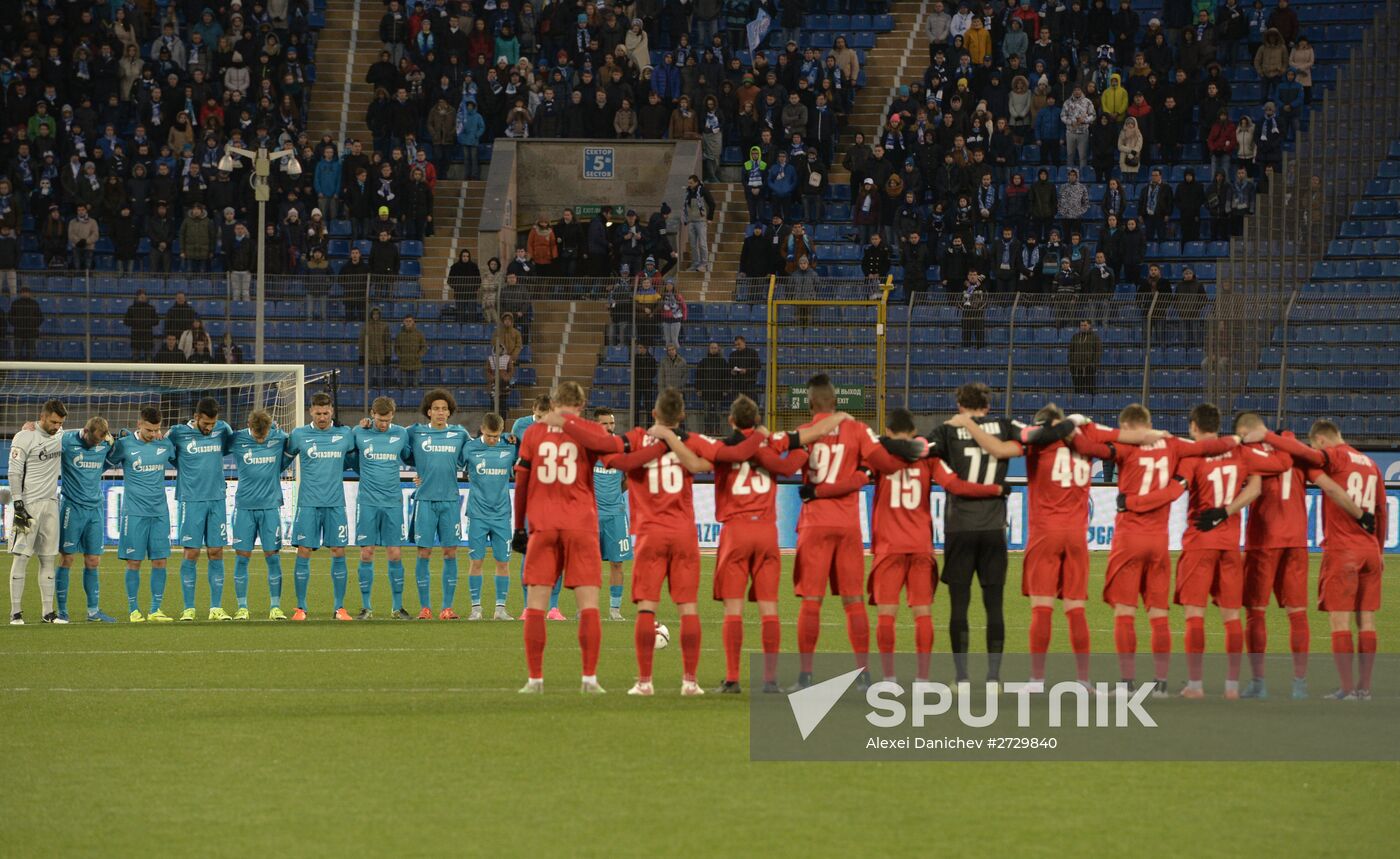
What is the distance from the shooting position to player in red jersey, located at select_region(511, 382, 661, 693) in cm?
1130

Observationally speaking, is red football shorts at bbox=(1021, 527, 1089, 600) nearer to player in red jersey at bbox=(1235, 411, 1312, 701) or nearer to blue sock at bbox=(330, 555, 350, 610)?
player in red jersey at bbox=(1235, 411, 1312, 701)

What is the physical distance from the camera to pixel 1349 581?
38.2 ft

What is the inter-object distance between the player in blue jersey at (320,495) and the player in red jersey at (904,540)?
7135 millimetres

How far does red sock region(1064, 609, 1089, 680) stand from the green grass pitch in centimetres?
207

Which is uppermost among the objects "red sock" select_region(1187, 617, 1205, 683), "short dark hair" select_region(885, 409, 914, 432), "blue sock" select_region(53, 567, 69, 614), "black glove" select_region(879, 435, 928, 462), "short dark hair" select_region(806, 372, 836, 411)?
"short dark hair" select_region(806, 372, 836, 411)

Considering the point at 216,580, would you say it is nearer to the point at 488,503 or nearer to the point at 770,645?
the point at 488,503

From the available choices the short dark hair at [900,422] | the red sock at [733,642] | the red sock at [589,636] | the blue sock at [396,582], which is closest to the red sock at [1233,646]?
the short dark hair at [900,422]

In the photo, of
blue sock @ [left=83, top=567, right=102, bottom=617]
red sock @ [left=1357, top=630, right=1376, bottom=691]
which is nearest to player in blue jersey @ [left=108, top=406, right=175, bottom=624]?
blue sock @ [left=83, top=567, right=102, bottom=617]

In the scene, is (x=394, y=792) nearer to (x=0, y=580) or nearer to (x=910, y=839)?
(x=910, y=839)

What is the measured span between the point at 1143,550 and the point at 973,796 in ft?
11.1

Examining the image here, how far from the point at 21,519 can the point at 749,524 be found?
801 cm

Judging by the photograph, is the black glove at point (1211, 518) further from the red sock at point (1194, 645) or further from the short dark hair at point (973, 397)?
the short dark hair at point (973, 397)

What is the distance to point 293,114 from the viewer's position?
3272cm

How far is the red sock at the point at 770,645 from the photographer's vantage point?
1139cm
